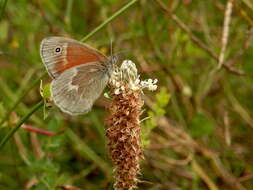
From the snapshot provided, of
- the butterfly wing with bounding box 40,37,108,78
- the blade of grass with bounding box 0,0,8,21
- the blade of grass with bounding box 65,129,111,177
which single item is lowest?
the blade of grass with bounding box 65,129,111,177

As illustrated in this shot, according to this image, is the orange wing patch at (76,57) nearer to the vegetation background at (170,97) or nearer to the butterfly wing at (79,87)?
the butterfly wing at (79,87)

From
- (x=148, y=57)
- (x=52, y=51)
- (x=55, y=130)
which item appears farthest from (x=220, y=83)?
(x=52, y=51)

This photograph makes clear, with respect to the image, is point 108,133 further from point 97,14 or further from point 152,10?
point 97,14

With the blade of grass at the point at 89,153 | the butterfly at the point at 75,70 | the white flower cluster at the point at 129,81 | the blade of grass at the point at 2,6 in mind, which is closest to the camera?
the white flower cluster at the point at 129,81

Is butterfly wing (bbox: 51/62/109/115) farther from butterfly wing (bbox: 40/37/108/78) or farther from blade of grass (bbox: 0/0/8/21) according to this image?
blade of grass (bbox: 0/0/8/21)

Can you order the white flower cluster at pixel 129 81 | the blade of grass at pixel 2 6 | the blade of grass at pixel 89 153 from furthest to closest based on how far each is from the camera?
the blade of grass at pixel 89 153, the blade of grass at pixel 2 6, the white flower cluster at pixel 129 81

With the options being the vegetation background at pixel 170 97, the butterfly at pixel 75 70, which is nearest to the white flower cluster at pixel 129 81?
the butterfly at pixel 75 70

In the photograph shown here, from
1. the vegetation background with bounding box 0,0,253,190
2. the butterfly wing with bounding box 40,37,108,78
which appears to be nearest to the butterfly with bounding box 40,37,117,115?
the butterfly wing with bounding box 40,37,108,78

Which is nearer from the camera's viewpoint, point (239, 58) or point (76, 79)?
Answer: point (76, 79)
